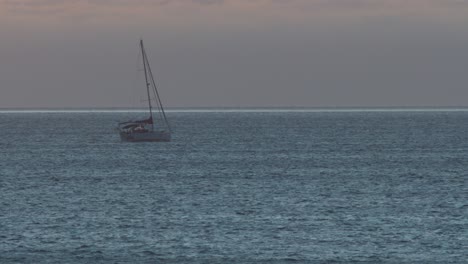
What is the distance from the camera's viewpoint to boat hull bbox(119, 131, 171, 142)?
139 metres

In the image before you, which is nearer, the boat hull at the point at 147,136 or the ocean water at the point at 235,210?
the ocean water at the point at 235,210

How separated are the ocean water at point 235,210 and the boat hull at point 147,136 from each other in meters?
28.8

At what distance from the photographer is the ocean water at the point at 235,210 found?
43531 millimetres

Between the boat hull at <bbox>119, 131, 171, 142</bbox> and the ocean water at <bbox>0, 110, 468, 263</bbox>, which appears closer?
the ocean water at <bbox>0, 110, 468, 263</bbox>

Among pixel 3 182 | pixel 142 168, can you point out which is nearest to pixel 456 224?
pixel 3 182

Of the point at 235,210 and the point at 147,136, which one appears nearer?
the point at 235,210

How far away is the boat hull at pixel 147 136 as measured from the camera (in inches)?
5487

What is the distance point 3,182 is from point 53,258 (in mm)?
38871

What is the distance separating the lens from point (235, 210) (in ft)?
189

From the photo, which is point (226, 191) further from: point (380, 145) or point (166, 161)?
point (380, 145)

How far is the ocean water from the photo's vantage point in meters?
43.5

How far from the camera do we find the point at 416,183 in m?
76.2

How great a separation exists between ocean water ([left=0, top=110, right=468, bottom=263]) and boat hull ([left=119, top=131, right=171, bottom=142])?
28828 mm

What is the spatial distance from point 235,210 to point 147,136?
3265 inches
